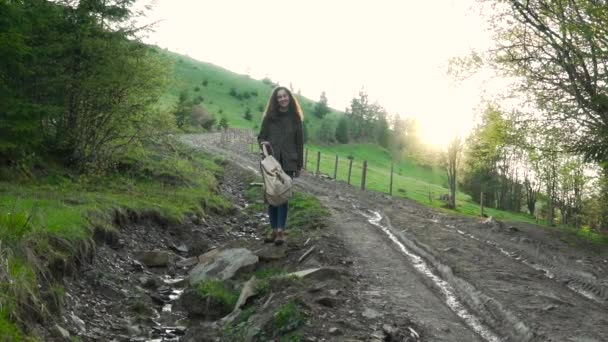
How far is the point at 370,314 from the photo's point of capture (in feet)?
20.9

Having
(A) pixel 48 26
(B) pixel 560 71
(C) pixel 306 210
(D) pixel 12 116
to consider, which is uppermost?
(B) pixel 560 71

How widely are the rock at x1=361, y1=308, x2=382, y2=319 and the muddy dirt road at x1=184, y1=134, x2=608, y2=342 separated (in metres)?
0.29

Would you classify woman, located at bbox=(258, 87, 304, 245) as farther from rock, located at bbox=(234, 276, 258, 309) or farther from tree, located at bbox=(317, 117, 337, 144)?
tree, located at bbox=(317, 117, 337, 144)

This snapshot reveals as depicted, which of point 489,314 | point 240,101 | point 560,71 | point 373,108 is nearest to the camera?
point 489,314

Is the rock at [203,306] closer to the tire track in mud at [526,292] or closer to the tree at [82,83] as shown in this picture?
the tire track in mud at [526,292]

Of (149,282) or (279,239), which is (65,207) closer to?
(149,282)

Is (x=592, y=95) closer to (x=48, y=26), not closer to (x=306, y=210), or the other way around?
(x=306, y=210)

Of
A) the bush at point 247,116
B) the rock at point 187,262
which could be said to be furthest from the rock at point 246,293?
the bush at point 247,116

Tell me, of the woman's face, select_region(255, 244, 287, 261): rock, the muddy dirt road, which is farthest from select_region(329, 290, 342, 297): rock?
the woman's face

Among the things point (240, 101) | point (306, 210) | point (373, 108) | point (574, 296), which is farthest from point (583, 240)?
point (373, 108)

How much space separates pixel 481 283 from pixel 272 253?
152 inches

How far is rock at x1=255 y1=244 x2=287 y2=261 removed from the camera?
394 inches

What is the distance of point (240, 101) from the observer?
131125 millimetres

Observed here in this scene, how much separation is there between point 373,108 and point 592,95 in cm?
13024
